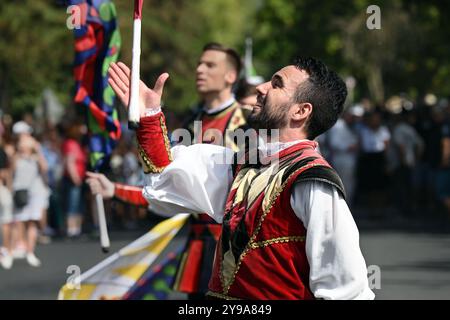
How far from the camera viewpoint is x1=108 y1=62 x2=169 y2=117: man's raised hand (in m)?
4.50

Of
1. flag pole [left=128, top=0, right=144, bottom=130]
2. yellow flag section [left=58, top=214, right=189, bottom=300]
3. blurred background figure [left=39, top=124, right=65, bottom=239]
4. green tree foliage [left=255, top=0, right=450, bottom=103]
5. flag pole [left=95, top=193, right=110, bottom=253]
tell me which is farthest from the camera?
green tree foliage [left=255, top=0, right=450, bottom=103]

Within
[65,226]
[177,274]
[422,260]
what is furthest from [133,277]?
[65,226]

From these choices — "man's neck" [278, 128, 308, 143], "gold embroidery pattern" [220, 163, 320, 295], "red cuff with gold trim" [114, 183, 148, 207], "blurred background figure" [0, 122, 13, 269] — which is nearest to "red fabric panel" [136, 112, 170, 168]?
"man's neck" [278, 128, 308, 143]

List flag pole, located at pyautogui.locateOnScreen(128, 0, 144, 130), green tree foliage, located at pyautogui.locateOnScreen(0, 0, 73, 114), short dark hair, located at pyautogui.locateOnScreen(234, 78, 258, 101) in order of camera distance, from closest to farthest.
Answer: flag pole, located at pyautogui.locateOnScreen(128, 0, 144, 130) → short dark hair, located at pyautogui.locateOnScreen(234, 78, 258, 101) → green tree foliage, located at pyautogui.locateOnScreen(0, 0, 73, 114)

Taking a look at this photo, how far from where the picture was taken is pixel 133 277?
8188mm

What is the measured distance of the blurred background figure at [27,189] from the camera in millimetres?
14727

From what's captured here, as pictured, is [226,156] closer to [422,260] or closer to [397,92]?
[422,260]

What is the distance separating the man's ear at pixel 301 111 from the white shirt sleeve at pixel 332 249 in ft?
1.27

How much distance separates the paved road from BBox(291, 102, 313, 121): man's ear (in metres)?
5.80

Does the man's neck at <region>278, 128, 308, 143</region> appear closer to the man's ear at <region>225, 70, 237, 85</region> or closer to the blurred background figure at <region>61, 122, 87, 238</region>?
the man's ear at <region>225, 70, 237, 85</region>

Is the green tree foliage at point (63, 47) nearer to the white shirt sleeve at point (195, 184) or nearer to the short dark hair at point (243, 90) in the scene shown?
the short dark hair at point (243, 90)

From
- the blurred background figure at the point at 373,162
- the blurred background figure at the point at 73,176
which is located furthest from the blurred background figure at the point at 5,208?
the blurred background figure at the point at 373,162

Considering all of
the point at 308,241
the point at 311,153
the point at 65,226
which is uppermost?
the point at 311,153
